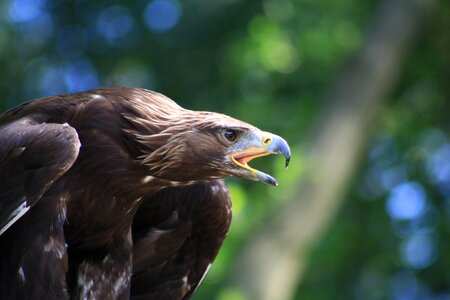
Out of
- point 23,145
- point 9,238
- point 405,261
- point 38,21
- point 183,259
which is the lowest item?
point 405,261

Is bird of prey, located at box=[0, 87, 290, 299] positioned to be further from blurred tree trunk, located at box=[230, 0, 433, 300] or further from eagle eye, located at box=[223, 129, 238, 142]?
blurred tree trunk, located at box=[230, 0, 433, 300]

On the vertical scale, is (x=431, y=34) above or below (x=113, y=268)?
below

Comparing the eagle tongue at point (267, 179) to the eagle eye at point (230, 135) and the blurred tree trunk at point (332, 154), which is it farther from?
the blurred tree trunk at point (332, 154)

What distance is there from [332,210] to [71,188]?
8447mm

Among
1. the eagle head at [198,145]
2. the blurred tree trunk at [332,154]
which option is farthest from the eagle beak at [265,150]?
the blurred tree trunk at [332,154]

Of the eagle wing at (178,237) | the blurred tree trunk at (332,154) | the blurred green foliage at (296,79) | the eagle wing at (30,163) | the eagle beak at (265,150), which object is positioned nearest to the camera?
the eagle wing at (30,163)

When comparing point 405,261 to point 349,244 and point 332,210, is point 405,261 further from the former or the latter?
point 332,210

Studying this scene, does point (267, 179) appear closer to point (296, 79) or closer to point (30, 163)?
point (30, 163)

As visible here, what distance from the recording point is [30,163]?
5.91 metres

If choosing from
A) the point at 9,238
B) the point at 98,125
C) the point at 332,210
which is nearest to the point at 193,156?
the point at 98,125

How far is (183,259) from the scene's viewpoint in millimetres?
7027

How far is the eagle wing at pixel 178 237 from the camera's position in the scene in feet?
22.5

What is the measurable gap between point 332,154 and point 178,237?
7193 mm

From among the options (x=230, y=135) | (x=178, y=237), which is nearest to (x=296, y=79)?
(x=178, y=237)
